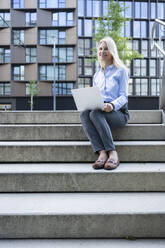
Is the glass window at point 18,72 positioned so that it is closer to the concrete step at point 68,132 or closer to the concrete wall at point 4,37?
the concrete wall at point 4,37

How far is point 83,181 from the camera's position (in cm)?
202

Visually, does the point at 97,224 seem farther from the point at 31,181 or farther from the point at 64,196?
the point at 31,181

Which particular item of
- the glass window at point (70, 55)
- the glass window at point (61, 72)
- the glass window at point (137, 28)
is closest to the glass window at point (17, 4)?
the glass window at point (70, 55)

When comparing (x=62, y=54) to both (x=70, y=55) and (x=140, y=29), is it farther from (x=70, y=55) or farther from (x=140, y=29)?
(x=140, y=29)

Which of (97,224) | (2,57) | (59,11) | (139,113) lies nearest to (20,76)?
(2,57)

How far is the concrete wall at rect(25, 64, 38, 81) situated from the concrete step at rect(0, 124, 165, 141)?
1811 cm

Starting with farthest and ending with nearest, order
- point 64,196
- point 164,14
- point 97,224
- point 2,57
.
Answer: point 164,14
point 2,57
point 64,196
point 97,224

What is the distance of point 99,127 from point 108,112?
236 millimetres

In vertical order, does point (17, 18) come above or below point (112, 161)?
above

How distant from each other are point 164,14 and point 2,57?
15.4 metres

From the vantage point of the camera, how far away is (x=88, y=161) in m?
2.37

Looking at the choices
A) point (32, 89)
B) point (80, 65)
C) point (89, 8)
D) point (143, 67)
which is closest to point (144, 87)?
point (143, 67)

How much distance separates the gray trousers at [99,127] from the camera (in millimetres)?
2178

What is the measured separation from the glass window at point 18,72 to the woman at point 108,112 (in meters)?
18.9
